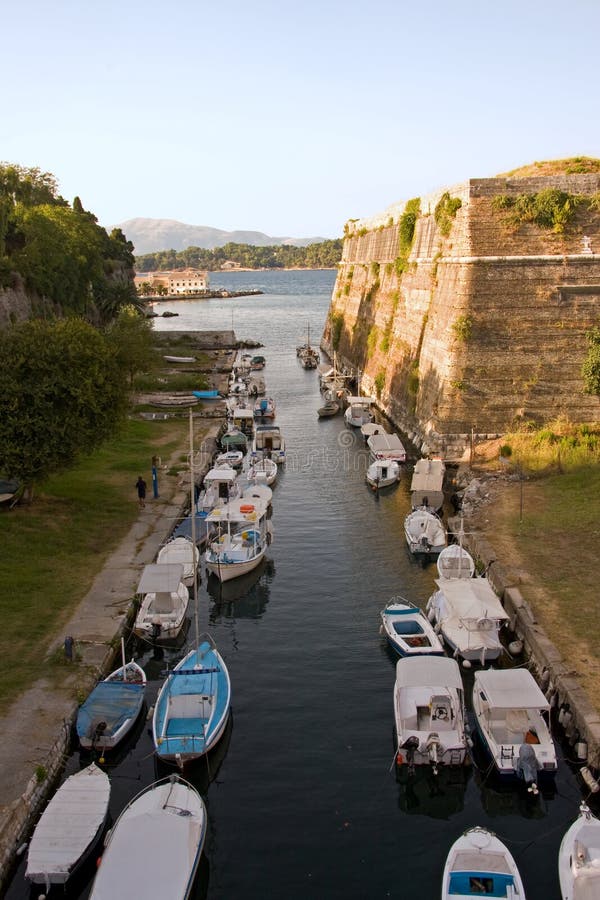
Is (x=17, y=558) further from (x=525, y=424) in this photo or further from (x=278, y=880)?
(x=525, y=424)

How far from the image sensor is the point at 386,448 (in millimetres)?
43469

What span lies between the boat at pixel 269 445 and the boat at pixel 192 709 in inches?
928

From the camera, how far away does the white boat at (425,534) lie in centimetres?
3002

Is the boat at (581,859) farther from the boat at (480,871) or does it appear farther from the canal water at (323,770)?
the boat at (480,871)

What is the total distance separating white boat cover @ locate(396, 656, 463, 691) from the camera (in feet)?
61.3

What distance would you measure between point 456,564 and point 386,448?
56.9 feet

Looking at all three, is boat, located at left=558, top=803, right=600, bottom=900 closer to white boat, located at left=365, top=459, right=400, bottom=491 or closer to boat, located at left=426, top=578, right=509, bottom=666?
boat, located at left=426, top=578, right=509, bottom=666

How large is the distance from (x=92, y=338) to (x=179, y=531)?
928cm

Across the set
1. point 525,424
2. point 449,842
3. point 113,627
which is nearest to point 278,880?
point 449,842

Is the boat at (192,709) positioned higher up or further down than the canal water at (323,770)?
higher up

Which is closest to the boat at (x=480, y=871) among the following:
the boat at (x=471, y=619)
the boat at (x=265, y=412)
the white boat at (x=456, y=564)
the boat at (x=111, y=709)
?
the boat at (x=471, y=619)

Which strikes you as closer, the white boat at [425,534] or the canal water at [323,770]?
the canal water at [323,770]

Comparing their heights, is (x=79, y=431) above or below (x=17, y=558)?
above

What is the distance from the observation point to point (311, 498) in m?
38.3
